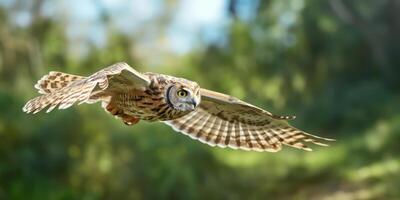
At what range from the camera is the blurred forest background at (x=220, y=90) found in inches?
313

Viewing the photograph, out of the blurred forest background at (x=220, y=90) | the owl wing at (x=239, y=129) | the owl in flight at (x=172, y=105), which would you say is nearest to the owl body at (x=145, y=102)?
the owl in flight at (x=172, y=105)

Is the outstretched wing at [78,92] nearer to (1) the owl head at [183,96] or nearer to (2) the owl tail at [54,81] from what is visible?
(1) the owl head at [183,96]

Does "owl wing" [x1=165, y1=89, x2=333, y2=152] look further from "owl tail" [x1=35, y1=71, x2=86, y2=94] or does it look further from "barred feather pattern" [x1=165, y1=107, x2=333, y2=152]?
"owl tail" [x1=35, y1=71, x2=86, y2=94]

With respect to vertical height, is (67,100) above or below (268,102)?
below

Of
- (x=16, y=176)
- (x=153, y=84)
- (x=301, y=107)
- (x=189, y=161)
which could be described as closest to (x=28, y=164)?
(x=16, y=176)

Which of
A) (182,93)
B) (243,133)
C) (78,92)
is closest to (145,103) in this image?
(182,93)

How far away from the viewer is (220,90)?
8430 millimetres

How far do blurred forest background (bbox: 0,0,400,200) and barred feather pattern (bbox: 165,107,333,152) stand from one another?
4495 mm

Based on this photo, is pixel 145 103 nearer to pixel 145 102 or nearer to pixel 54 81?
pixel 145 102

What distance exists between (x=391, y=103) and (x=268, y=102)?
2325 millimetres

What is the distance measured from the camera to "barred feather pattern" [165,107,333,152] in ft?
10.9

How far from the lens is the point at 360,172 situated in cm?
959

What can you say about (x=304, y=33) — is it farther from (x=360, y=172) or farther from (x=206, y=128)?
(x=206, y=128)

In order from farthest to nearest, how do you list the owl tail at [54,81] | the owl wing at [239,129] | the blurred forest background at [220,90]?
the blurred forest background at [220,90] → the owl wing at [239,129] → the owl tail at [54,81]
